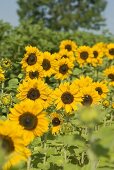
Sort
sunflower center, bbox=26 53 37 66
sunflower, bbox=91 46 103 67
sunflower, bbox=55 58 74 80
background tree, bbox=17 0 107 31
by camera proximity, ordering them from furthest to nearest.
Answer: background tree, bbox=17 0 107 31, sunflower, bbox=91 46 103 67, sunflower, bbox=55 58 74 80, sunflower center, bbox=26 53 37 66

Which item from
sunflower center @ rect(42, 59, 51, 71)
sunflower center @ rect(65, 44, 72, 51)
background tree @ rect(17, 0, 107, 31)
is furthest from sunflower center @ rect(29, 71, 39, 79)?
background tree @ rect(17, 0, 107, 31)

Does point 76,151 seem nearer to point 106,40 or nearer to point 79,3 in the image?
point 106,40

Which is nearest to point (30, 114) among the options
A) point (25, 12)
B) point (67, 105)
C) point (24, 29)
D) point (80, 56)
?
point (67, 105)

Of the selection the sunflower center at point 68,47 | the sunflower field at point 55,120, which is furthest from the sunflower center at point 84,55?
the sunflower center at point 68,47

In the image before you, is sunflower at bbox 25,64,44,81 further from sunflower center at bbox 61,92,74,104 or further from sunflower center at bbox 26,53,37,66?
sunflower center at bbox 61,92,74,104

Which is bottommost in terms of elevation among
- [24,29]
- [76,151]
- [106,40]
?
[76,151]

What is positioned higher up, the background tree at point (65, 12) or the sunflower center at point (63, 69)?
the background tree at point (65, 12)

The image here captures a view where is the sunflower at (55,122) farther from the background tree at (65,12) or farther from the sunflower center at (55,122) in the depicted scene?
the background tree at (65,12)
